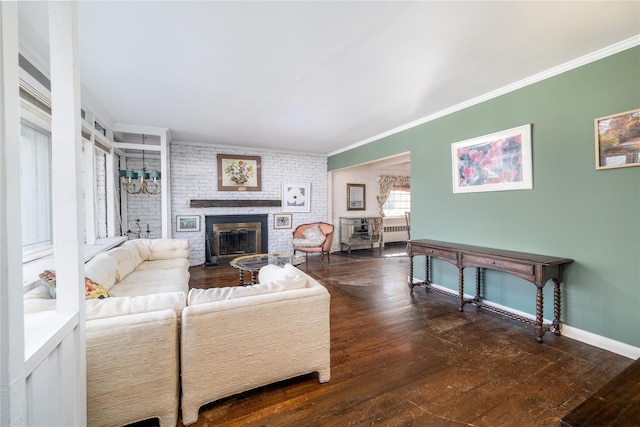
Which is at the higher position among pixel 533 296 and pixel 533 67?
pixel 533 67

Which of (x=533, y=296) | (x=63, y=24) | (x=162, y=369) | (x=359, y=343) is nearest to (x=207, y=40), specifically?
(x=63, y=24)

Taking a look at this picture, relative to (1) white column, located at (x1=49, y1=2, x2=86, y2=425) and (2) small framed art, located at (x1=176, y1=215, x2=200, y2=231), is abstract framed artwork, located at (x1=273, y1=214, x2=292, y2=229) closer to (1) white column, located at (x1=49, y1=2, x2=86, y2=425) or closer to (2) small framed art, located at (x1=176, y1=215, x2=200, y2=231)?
(2) small framed art, located at (x1=176, y1=215, x2=200, y2=231)

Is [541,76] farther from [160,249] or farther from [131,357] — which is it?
[160,249]

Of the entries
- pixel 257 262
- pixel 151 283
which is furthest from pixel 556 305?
pixel 151 283

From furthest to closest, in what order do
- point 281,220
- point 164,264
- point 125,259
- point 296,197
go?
point 296,197 < point 281,220 < point 164,264 < point 125,259

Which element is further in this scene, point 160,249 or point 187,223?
point 187,223

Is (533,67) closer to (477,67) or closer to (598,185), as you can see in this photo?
(477,67)

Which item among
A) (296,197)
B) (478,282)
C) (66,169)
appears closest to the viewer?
(66,169)

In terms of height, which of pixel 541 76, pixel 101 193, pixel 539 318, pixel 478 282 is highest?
pixel 541 76

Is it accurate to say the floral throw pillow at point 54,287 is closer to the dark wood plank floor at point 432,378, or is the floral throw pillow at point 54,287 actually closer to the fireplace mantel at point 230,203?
the dark wood plank floor at point 432,378

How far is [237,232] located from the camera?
572cm

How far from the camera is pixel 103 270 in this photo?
7.53 feet

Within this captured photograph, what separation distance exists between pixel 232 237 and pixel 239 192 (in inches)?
38.4

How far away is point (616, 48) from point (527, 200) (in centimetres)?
134
